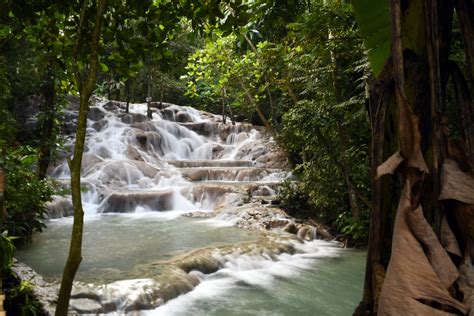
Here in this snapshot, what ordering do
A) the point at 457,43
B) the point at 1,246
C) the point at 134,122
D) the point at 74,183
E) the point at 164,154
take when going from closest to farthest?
1. the point at 74,183
2. the point at 1,246
3. the point at 457,43
4. the point at 164,154
5. the point at 134,122

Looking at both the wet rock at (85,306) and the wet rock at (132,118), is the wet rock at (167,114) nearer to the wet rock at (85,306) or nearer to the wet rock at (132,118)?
the wet rock at (132,118)

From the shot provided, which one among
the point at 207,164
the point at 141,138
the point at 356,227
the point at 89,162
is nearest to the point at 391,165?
the point at 356,227

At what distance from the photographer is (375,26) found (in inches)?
47.9

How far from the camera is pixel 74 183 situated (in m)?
2.13

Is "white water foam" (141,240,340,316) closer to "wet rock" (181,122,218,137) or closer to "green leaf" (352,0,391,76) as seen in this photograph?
"green leaf" (352,0,391,76)

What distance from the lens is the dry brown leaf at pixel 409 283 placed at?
672 mm

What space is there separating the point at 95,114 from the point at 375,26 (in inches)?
816

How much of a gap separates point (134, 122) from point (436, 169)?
20.9 metres

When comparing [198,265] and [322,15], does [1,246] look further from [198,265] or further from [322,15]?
[322,15]

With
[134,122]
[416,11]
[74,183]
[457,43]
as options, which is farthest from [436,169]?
[134,122]

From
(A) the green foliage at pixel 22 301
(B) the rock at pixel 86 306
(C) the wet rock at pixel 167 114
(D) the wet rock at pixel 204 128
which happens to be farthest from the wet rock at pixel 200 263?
(C) the wet rock at pixel 167 114

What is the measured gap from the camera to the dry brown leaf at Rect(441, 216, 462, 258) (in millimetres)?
763

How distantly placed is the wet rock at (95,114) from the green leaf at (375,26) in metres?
20.1

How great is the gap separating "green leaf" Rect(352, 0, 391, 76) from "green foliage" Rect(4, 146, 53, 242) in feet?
18.9
